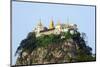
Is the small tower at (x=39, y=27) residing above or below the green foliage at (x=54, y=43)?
above

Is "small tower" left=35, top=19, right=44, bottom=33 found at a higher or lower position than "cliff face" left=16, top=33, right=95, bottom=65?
higher

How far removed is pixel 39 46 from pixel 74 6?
0.64 meters

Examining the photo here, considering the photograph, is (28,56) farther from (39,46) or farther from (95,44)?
(95,44)

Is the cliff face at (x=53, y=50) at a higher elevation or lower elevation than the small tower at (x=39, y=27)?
lower

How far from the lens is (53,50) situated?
2.55 meters

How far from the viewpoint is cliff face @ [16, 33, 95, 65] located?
2438 millimetres

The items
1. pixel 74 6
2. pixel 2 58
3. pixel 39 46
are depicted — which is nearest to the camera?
pixel 2 58

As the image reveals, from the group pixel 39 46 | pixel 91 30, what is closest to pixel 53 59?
pixel 39 46

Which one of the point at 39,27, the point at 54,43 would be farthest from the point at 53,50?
the point at 39,27

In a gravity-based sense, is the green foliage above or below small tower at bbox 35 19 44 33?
below

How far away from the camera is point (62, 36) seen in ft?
8.52

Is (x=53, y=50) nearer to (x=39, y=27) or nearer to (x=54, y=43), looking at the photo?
(x=54, y=43)

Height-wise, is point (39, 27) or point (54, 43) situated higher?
point (39, 27)

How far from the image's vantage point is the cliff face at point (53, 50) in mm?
2438
